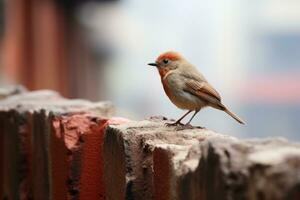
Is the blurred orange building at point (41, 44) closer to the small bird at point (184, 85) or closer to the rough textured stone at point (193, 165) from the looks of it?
the small bird at point (184, 85)

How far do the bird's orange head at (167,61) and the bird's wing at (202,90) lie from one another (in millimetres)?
96

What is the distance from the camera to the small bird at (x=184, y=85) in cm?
453

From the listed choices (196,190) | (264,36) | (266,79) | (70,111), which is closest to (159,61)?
(70,111)

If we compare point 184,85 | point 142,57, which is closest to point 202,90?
point 184,85

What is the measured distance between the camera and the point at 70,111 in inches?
139

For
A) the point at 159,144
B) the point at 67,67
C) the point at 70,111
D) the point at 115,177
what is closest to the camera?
the point at 159,144

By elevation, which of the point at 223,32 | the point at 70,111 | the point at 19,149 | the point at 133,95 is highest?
the point at 70,111

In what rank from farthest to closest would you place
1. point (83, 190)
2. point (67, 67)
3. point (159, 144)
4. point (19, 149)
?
point (67, 67) < point (19, 149) < point (83, 190) < point (159, 144)

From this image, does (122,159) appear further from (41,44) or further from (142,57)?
(142,57)

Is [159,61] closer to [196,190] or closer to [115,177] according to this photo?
[115,177]

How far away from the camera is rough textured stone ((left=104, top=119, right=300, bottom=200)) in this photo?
1.83 meters

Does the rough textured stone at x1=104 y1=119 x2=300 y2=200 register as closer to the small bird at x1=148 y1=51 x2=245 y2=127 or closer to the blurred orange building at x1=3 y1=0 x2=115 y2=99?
the small bird at x1=148 y1=51 x2=245 y2=127

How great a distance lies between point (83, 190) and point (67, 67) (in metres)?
8.72

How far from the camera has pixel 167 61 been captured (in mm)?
4559
